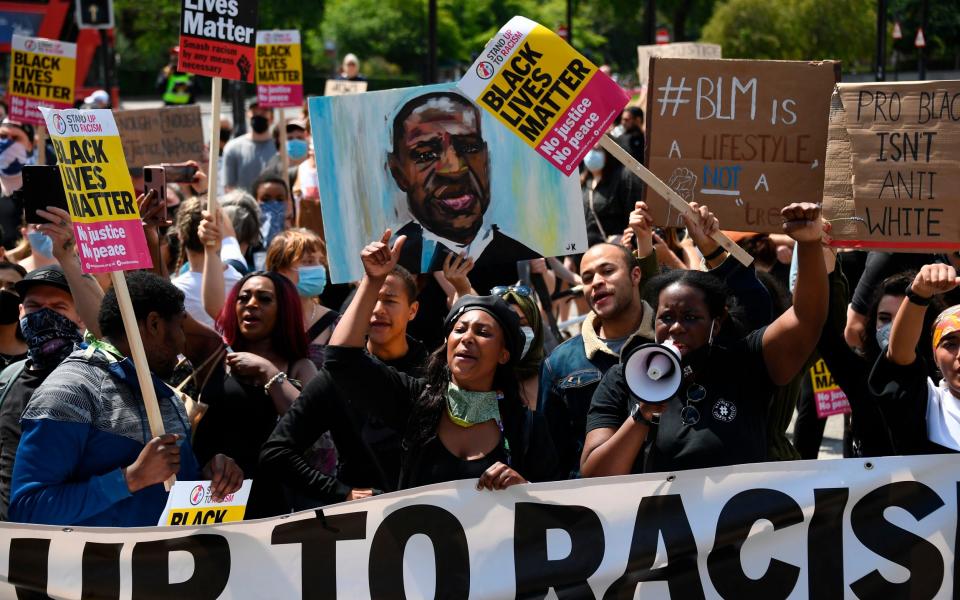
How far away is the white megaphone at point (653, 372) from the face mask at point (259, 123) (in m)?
8.73

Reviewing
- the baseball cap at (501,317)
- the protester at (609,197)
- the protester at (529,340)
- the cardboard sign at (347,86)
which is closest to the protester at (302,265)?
the protester at (529,340)

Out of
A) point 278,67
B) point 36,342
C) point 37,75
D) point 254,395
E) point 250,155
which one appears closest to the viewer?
point 36,342

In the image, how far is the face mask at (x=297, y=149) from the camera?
1134 centimetres

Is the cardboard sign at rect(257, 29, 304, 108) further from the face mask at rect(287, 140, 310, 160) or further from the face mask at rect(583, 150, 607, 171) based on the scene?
the face mask at rect(583, 150, 607, 171)

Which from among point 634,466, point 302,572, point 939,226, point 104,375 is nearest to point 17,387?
point 104,375

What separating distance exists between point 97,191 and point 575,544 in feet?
6.16

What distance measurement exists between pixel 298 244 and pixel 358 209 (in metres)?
0.73

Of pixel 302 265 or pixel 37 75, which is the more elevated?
pixel 37 75

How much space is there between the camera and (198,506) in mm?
4066

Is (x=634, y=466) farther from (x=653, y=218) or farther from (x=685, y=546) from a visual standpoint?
(x=653, y=218)

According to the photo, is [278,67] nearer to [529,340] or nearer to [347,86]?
[347,86]

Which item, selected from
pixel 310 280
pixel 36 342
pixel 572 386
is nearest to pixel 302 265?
pixel 310 280

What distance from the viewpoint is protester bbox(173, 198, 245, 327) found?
6.06 metres

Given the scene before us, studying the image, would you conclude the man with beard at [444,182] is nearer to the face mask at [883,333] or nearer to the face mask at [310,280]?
the face mask at [310,280]
